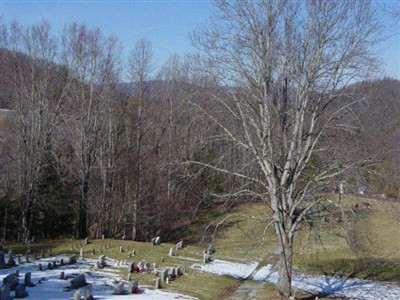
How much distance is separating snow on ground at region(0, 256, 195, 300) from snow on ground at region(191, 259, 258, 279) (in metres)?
3.12

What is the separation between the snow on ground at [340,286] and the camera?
16.8 m

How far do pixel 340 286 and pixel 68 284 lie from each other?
9.27m

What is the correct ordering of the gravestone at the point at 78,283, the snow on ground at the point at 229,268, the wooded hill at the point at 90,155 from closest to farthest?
the gravestone at the point at 78,283, the snow on ground at the point at 229,268, the wooded hill at the point at 90,155

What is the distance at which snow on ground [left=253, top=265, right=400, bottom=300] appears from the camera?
16766 mm

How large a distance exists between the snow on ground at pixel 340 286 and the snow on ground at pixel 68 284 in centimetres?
513

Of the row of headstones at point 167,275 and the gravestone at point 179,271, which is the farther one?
the gravestone at point 179,271

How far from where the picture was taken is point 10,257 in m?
17.4

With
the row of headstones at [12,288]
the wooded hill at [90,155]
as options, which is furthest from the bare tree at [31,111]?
the row of headstones at [12,288]

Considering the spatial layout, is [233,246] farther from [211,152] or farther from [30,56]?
[30,56]

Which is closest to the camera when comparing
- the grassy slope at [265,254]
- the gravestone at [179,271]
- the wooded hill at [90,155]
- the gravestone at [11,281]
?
the gravestone at [11,281]

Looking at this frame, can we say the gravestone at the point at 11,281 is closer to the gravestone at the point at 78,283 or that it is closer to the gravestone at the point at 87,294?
the gravestone at the point at 78,283

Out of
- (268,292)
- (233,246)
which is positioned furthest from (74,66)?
(268,292)

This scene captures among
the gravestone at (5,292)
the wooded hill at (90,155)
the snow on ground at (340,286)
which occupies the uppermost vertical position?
the wooded hill at (90,155)

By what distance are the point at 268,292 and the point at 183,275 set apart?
2926 millimetres
